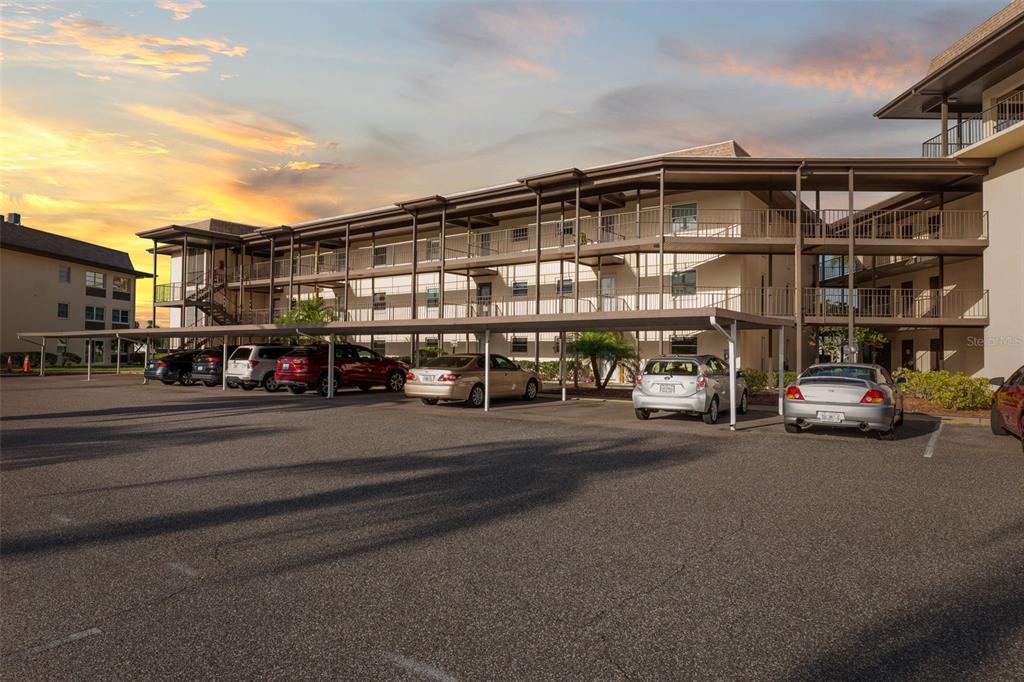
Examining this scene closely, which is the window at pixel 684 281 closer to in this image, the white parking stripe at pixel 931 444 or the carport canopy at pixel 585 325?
the carport canopy at pixel 585 325

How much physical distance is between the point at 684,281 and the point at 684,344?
2.68 m

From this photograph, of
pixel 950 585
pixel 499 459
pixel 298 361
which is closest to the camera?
pixel 950 585

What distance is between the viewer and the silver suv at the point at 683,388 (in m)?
14.1

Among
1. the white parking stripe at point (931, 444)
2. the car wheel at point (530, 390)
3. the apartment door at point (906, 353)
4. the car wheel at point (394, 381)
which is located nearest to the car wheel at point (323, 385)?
the car wheel at point (394, 381)

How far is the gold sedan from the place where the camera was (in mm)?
17922

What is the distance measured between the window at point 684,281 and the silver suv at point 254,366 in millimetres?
15831

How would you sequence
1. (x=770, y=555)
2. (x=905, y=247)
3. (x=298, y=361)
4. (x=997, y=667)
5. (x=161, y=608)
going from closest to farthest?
(x=997, y=667)
(x=161, y=608)
(x=770, y=555)
(x=298, y=361)
(x=905, y=247)

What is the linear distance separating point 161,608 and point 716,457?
7.90 meters

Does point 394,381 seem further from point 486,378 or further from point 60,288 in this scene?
point 60,288

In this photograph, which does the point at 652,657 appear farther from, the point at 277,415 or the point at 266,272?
the point at 266,272

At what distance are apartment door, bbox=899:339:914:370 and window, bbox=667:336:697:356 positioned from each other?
10.5 metres

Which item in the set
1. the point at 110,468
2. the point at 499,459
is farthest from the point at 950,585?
the point at 110,468

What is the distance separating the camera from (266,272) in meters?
43.6

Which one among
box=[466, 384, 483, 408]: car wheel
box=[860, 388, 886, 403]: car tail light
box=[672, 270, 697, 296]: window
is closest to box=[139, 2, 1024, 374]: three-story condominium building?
box=[672, 270, 697, 296]: window
